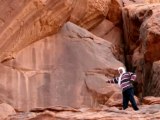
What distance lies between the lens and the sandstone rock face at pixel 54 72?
18.0 metres

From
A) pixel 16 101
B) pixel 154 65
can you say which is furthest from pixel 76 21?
pixel 16 101

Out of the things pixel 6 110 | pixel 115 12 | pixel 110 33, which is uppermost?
pixel 115 12

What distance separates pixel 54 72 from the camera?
18.7 m

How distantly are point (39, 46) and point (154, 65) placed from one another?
5224mm

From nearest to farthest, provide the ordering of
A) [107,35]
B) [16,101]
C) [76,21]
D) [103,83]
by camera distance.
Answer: [16,101]
[103,83]
[76,21]
[107,35]

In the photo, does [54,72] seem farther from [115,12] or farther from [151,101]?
[115,12]

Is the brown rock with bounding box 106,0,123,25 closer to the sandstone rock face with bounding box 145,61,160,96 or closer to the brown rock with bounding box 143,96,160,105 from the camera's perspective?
the sandstone rock face with bounding box 145,61,160,96

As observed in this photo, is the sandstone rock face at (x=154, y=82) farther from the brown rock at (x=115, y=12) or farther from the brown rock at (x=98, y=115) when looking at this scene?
the brown rock at (x=115, y=12)

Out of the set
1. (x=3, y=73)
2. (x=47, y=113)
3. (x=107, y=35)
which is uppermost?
(x=107, y=35)

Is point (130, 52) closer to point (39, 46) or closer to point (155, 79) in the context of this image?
point (155, 79)

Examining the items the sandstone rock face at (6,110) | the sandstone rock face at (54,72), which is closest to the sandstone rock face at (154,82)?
the sandstone rock face at (54,72)

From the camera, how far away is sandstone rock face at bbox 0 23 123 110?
18031 millimetres

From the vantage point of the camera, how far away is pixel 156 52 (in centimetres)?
2053

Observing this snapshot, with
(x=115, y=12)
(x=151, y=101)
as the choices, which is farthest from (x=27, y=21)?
(x=115, y=12)
